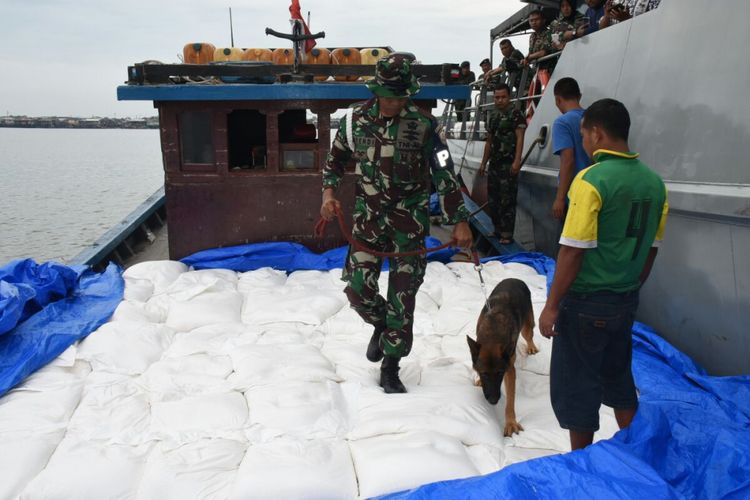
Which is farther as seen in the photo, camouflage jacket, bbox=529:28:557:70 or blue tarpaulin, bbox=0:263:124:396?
camouflage jacket, bbox=529:28:557:70

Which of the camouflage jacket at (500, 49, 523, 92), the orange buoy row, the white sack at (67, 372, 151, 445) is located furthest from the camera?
the camouflage jacket at (500, 49, 523, 92)

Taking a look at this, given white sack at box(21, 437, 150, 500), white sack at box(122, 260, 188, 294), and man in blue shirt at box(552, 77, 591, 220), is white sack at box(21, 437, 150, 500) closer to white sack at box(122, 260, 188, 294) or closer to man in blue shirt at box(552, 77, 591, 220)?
white sack at box(122, 260, 188, 294)

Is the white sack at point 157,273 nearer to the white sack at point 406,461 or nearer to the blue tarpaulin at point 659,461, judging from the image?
the white sack at point 406,461

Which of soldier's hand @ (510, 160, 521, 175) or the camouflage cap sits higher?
the camouflage cap

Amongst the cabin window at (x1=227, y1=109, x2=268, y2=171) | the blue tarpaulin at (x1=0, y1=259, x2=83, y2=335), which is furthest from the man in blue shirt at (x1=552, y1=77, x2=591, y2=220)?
the cabin window at (x1=227, y1=109, x2=268, y2=171)

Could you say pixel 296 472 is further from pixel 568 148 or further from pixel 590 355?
pixel 568 148

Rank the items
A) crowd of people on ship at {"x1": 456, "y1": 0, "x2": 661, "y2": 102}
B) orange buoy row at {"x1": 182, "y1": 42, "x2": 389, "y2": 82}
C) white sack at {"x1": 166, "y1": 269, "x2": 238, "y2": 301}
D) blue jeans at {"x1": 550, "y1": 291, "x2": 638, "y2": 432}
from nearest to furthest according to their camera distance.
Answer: blue jeans at {"x1": 550, "y1": 291, "x2": 638, "y2": 432} → white sack at {"x1": 166, "y1": 269, "x2": 238, "y2": 301} → crowd of people on ship at {"x1": 456, "y1": 0, "x2": 661, "y2": 102} → orange buoy row at {"x1": 182, "y1": 42, "x2": 389, "y2": 82}

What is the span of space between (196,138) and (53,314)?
255cm

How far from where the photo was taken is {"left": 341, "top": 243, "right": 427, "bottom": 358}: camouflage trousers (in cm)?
329

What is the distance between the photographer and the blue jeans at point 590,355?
7.80 feet

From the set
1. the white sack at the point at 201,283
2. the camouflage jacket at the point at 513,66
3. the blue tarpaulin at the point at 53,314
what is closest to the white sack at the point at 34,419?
the blue tarpaulin at the point at 53,314

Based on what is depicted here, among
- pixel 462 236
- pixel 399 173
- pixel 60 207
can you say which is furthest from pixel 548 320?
pixel 60 207

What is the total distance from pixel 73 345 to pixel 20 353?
1.03 ft

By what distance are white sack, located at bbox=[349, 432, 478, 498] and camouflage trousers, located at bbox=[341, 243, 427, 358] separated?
647 mm
